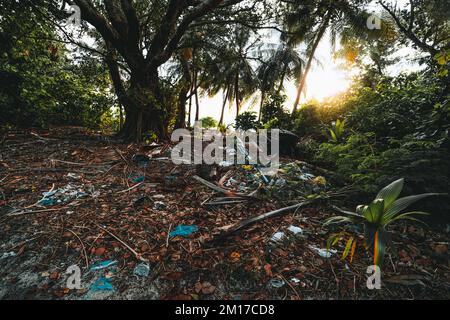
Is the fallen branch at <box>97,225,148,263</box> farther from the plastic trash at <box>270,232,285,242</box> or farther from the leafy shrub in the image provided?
the leafy shrub

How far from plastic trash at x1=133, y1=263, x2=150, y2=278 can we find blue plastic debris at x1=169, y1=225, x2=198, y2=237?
38 centimetres

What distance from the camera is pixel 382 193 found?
174 cm

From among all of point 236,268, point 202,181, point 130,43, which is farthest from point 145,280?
point 130,43

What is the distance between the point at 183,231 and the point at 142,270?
51cm

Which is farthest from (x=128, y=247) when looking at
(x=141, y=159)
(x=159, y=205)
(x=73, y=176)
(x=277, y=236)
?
(x=141, y=159)

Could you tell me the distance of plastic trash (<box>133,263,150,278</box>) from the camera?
1.52 meters

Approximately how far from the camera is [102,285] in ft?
4.67

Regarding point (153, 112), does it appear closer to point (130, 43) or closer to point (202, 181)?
point (130, 43)

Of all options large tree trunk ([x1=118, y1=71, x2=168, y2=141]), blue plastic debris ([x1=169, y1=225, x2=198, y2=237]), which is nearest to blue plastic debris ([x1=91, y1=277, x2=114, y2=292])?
blue plastic debris ([x1=169, y1=225, x2=198, y2=237])

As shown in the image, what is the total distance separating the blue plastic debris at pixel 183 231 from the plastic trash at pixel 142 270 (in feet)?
1.25

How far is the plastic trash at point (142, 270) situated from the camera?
1516 millimetres

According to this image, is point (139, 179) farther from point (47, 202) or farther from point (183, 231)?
point (183, 231)

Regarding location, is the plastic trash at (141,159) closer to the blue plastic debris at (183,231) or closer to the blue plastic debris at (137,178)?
the blue plastic debris at (137,178)

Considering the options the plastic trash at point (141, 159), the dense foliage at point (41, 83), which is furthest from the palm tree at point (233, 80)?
the plastic trash at point (141, 159)
